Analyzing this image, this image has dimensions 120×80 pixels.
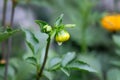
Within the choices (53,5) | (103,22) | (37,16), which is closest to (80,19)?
(103,22)

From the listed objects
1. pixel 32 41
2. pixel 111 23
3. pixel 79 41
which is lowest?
pixel 79 41

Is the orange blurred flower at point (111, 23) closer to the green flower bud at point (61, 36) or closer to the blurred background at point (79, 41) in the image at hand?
the blurred background at point (79, 41)

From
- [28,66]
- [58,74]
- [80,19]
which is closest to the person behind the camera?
[28,66]

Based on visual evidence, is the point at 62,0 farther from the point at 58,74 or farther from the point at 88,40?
the point at 58,74

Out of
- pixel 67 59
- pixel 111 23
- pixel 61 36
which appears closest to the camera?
pixel 61 36

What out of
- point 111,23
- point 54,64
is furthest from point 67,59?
point 111,23

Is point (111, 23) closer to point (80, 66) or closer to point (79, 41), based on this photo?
point (79, 41)

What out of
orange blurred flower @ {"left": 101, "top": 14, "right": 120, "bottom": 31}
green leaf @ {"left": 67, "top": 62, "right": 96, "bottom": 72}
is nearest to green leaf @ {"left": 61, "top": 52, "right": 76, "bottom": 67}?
green leaf @ {"left": 67, "top": 62, "right": 96, "bottom": 72}

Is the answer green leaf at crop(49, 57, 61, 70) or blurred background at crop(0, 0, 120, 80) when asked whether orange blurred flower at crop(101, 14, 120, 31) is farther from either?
green leaf at crop(49, 57, 61, 70)
